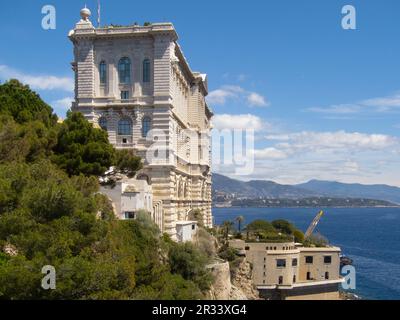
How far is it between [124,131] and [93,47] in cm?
771

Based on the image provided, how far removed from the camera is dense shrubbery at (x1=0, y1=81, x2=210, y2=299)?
741 inches

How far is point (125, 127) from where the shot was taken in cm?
4347

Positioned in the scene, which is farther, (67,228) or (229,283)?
(229,283)

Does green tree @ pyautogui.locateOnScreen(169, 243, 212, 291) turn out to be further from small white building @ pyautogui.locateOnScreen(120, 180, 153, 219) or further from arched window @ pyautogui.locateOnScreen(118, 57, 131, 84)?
arched window @ pyautogui.locateOnScreen(118, 57, 131, 84)

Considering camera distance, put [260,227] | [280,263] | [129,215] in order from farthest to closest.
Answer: [260,227] < [280,263] < [129,215]

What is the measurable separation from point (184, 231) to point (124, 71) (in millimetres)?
14618

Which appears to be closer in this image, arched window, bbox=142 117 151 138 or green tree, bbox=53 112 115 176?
green tree, bbox=53 112 115 176

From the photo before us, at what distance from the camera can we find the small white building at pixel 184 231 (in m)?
42.4

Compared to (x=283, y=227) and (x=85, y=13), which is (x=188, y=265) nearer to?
(x=85, y=13)

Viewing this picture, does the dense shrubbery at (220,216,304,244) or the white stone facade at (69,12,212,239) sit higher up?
the white stone facade at (69,12,212,239)

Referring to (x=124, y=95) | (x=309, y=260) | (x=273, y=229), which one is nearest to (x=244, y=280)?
(x=309, y=260)

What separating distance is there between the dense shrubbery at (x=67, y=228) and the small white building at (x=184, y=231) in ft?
18.4

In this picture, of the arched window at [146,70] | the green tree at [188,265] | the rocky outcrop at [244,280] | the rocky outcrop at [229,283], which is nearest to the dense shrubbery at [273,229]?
the rocky outcrop at [244,280]

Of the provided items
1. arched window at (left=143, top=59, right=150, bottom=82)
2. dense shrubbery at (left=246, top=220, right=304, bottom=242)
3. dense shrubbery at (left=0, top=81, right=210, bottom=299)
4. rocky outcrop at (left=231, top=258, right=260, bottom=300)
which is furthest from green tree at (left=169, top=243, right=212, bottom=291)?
dense shrubbery at (left=246, top=220, right=304, bottom=242)
